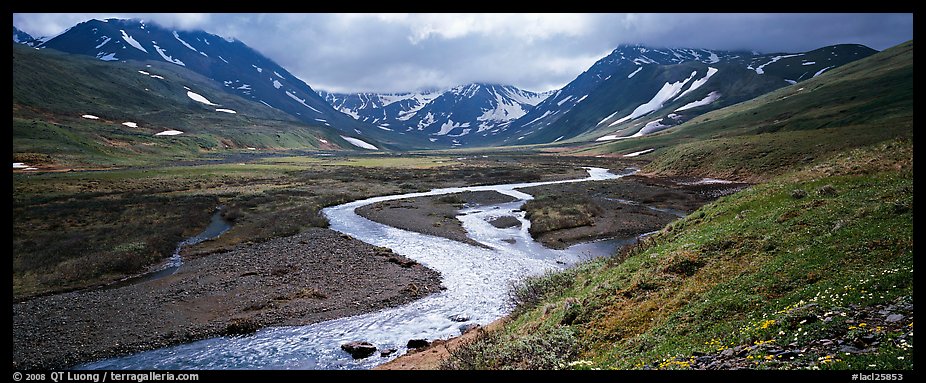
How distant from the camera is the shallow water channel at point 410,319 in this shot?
63.0 ft

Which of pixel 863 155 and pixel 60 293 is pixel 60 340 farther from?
pixel 863 155

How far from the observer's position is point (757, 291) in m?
12.5

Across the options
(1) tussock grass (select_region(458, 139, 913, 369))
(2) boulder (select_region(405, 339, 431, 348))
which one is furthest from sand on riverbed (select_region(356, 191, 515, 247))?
(1) tussock grass (select_region(458, 139, 913, 369))

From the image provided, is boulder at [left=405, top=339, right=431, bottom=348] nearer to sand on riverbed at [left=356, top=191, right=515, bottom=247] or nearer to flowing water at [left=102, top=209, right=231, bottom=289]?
sand on riverbed at [left=356, top=191, right=515, bottom=247]

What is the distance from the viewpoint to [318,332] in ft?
→ 73.1

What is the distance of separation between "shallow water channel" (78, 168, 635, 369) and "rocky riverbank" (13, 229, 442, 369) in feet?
3.67

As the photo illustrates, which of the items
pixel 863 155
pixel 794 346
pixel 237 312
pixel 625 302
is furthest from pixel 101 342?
pixel 863 155

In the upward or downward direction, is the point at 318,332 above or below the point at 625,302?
below

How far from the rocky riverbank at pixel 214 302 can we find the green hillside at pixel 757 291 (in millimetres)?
11853

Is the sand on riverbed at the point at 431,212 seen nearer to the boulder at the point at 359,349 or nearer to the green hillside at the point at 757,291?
the boulder at the point at 359,349
